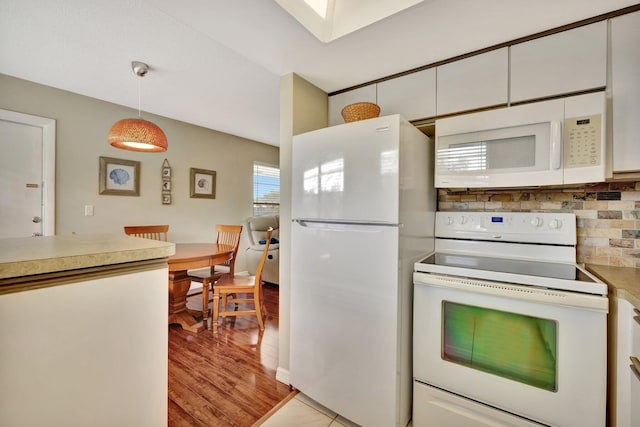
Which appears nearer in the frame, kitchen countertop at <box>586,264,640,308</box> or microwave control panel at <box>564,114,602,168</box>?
kitchen countertop at <box>586,264,640,308</box>

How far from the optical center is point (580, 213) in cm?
151

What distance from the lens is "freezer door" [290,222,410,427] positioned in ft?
4.52

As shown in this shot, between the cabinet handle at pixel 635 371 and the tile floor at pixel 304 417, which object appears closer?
the cabinet handle at pixel 635 371

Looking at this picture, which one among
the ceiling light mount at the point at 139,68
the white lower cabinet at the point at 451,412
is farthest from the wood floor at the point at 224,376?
the ceiling light mount at the point at 139,68

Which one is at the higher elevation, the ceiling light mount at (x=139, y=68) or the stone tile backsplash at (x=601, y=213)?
the ceiling light mount at (x=139, y=68)

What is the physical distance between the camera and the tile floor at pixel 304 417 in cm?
156

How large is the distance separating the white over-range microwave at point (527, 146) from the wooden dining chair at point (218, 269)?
241 centimetres

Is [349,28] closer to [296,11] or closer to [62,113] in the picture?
[296,11]

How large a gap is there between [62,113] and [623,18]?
14.1 ft

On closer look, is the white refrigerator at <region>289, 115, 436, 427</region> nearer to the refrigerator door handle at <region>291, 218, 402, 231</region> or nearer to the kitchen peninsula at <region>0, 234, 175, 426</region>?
the refrigerator door handle at <region>291, 218, 402, 231</region>

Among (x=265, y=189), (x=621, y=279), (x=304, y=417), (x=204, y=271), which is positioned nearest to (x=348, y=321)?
(x=304, y=417)

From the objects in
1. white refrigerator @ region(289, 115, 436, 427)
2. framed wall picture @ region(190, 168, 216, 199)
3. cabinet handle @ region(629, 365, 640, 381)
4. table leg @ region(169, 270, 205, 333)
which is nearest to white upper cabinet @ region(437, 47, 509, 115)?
white refrigerator @ region(289, 115, 436, 427)

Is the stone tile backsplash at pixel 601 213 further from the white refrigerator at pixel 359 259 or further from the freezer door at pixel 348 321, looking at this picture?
the freezer door at pixel 348 321

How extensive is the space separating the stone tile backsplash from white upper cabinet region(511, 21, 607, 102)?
54cm
